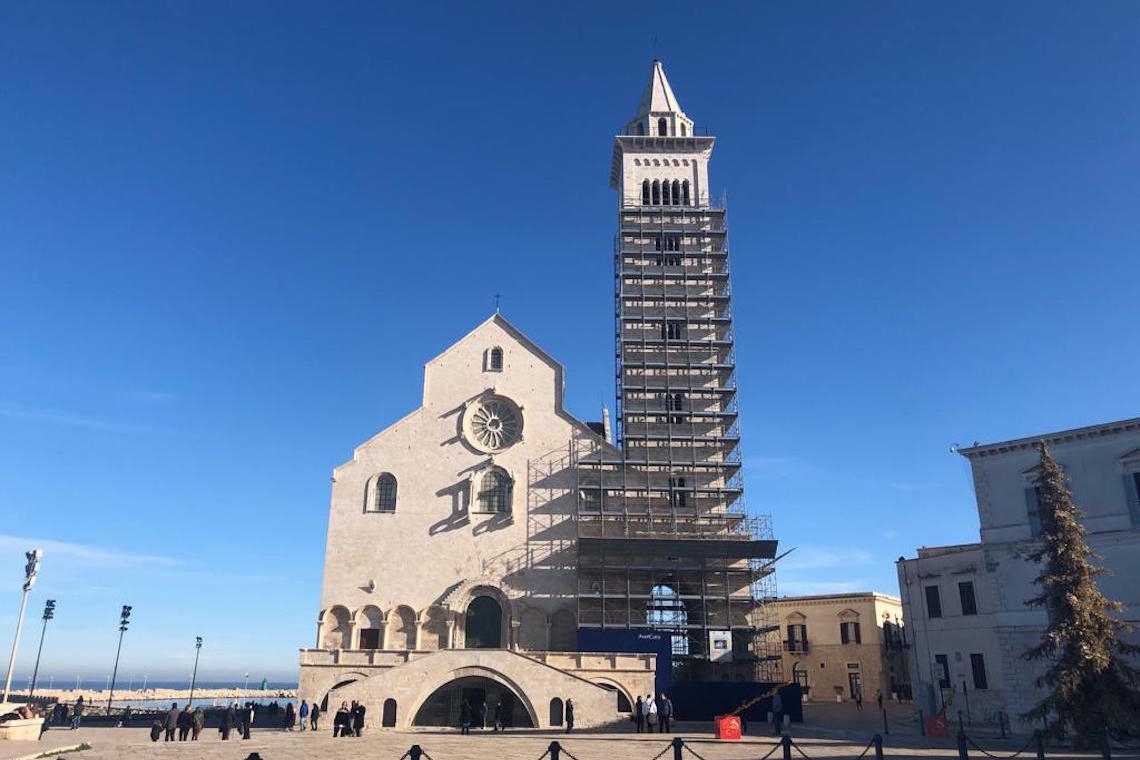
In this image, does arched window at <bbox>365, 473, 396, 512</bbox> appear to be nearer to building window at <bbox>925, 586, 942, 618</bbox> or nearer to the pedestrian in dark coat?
the pedestrian in dark coat

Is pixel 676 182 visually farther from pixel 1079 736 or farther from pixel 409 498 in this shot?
pixel 1079 736

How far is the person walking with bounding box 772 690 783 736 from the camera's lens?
30812 millimetres

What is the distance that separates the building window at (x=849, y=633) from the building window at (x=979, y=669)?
75.3ft

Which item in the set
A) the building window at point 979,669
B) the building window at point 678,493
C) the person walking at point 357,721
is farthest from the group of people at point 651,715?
the building window at point 979,669

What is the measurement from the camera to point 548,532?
1617 inches

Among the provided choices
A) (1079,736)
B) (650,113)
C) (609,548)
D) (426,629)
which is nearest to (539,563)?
(609,548)

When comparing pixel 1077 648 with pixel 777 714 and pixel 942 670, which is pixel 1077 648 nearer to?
pixel 777 714

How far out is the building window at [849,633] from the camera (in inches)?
2235

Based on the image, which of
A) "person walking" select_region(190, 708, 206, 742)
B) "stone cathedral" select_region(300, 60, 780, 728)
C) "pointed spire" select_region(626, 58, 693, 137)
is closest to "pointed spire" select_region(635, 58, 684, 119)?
"pointed spire" select_region(626, 58, 693, 137)

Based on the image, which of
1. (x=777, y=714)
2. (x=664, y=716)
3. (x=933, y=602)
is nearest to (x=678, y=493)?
(x=933, y=602)

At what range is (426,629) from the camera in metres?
39.2

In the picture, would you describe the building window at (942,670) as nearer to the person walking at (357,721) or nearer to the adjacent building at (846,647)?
the adjacent building at (846,647)

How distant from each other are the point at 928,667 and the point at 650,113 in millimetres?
35531

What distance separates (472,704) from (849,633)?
108ft
